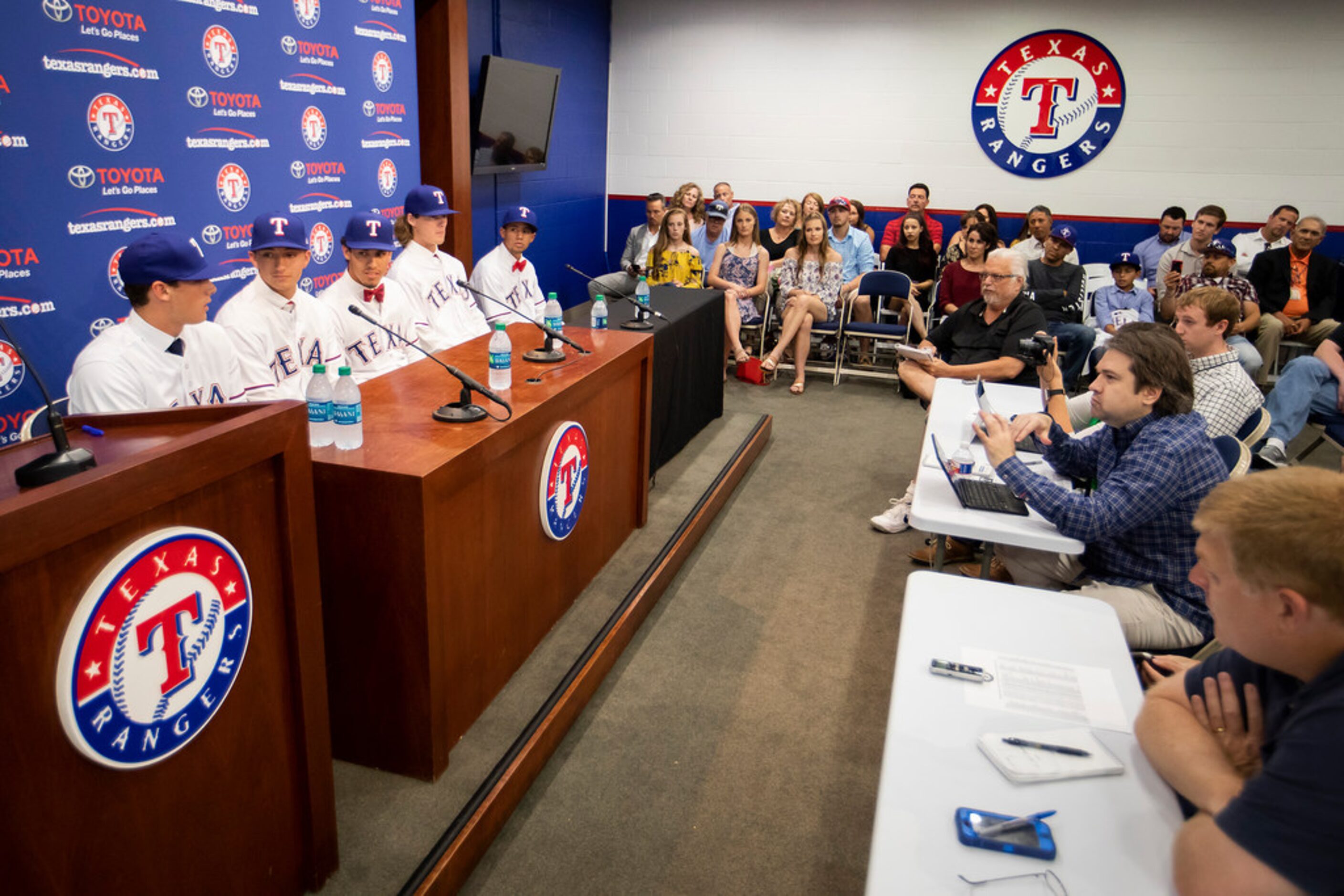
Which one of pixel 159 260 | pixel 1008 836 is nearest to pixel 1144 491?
pixel 1008 836

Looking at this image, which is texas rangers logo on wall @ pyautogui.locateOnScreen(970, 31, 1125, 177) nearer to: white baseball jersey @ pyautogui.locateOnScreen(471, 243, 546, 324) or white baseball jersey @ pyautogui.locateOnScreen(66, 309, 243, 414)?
white baseball jersey @ pyautogui.locateOnScreen(471, 243, 546, 324)

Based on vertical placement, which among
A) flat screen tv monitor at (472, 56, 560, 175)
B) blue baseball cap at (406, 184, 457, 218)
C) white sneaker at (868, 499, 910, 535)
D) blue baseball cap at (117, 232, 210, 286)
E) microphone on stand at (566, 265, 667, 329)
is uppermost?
flat screen tv monitor at (472, 56, 560, 175)

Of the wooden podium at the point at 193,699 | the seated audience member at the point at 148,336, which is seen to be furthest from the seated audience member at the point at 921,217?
the wooden podium at the point at 193,699

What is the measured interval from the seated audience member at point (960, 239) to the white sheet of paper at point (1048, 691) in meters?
5.56

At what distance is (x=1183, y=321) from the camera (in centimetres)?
323

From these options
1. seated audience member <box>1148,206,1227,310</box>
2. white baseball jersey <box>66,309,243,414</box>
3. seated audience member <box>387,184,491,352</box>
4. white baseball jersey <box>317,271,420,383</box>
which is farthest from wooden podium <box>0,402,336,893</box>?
seated audience member <box>1148,206,1227,310</box>

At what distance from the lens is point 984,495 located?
2539mm

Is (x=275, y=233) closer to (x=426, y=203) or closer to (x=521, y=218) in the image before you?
(x=426, y=203)

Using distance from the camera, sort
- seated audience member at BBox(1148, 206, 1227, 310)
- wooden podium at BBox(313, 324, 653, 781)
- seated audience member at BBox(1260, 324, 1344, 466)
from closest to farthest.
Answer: wooden podium at BBox(313, 324, 653, 781), seated audience member at BBox(1260, 324, 1344, 466), seated audience member at BBox(1148, 206, 1227, 310)

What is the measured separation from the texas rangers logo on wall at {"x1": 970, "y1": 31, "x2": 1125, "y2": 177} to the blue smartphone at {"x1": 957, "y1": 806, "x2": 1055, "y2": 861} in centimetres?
768

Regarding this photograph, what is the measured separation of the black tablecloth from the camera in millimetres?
4340

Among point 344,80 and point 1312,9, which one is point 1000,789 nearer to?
point 344,80

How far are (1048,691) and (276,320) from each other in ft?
9.09

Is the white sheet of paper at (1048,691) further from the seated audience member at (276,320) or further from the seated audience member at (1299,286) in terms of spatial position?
the seated audience member at (1299,286)
